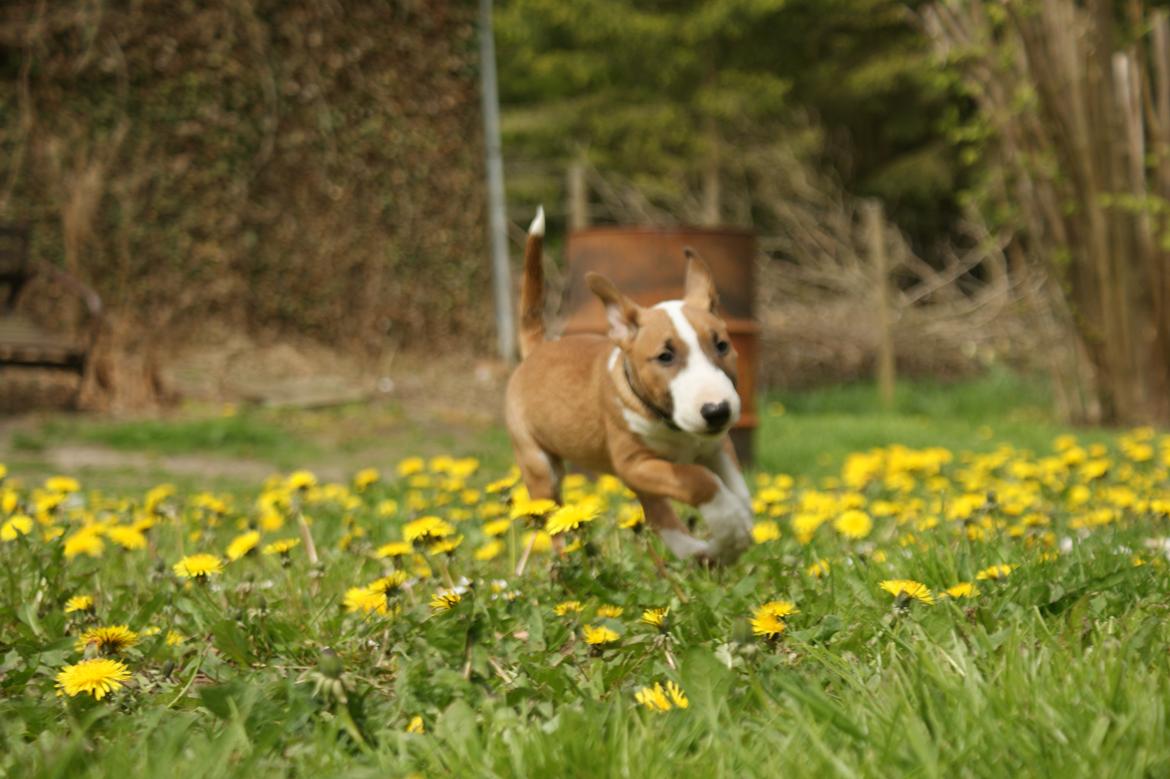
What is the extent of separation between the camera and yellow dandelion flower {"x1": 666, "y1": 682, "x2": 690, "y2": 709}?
164cm

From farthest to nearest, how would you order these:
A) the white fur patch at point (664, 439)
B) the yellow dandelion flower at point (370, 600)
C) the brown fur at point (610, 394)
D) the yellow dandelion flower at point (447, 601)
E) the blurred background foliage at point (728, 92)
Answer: the blurred background foliage at point (728, 92)
the white fur patch at point (664, 439)
the brown fur at point (610, 394)
the yellow dandelion flower at point (370, 600)
the yellow dandelion flower at point (447, 601)

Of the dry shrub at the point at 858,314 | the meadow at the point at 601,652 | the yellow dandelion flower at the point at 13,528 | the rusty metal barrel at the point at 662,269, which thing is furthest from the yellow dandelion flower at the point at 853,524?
the dry shrub at the point at 858,314

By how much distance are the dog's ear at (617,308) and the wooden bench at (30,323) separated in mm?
6575

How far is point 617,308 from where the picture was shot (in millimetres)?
2402

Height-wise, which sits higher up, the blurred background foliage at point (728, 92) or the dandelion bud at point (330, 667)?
the blurred background foliage at point (728, 92)

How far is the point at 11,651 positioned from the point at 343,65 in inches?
344

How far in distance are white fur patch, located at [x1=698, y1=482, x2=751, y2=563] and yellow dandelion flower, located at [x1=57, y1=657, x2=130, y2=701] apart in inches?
45.0

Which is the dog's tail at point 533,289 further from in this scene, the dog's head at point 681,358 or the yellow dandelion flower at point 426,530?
the yellow dandelion flower at point 426,530

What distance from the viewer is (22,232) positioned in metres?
8.61

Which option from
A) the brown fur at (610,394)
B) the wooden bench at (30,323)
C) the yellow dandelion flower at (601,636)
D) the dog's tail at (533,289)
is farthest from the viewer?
the wooden bench at (30,323)

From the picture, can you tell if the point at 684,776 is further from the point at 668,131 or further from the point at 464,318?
the point at 668,131

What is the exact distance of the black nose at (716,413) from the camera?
2.08m

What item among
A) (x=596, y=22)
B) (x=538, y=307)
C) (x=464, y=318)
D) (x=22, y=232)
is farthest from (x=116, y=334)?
(x=596, y=22)

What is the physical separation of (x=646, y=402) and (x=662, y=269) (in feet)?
8.96
